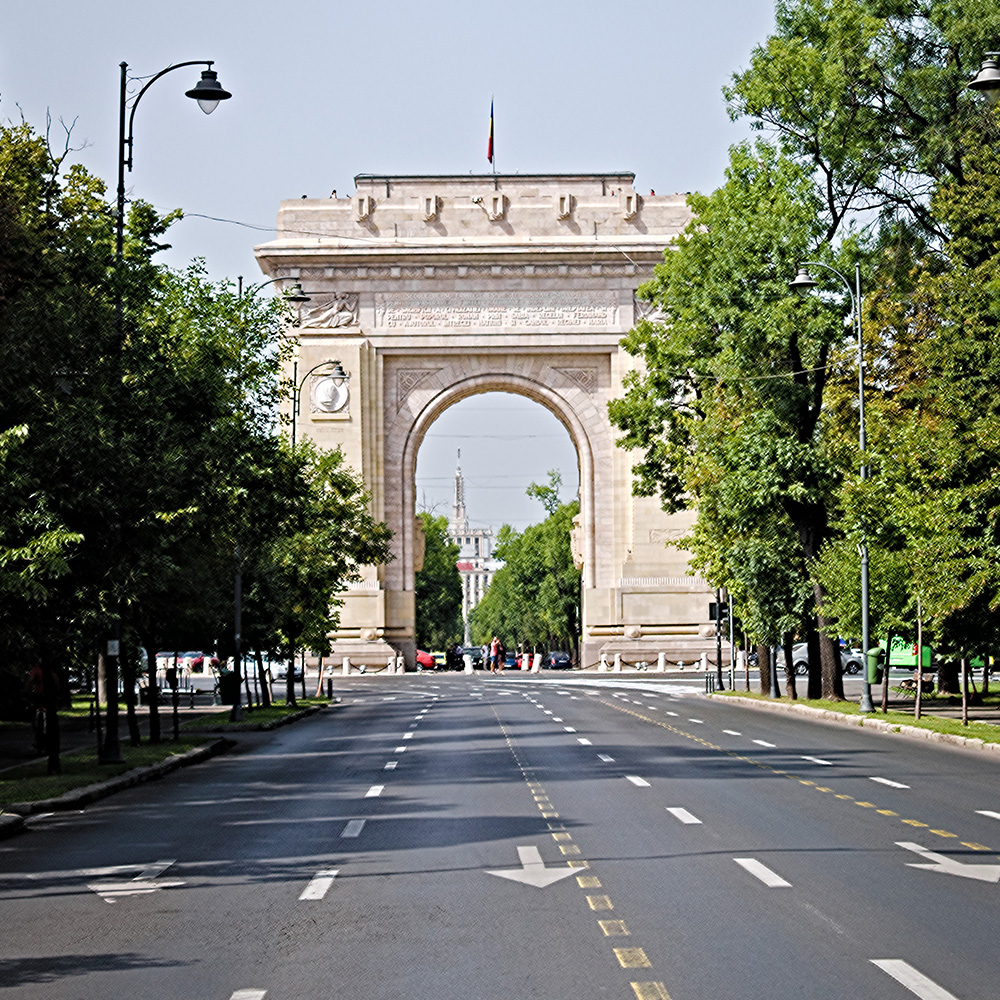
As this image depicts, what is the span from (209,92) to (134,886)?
14.4 m

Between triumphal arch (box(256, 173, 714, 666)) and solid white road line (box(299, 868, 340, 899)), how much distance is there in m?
52.2

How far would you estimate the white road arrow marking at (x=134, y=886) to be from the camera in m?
10.6

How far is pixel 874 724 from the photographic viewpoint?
29.3m

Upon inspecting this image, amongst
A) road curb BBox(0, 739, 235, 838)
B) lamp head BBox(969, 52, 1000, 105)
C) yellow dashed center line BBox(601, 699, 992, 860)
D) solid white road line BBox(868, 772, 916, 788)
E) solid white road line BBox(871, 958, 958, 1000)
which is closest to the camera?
solid white road line BBox(871, 958, 958, 1000)

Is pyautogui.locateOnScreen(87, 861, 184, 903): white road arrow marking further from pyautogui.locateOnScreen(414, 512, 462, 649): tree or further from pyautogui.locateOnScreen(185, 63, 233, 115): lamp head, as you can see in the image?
pyautogui.locateOnScreen(414, 512, 462, 649): tree

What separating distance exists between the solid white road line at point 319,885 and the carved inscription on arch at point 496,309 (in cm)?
5428

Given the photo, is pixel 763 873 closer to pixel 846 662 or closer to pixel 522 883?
pixel 522 883

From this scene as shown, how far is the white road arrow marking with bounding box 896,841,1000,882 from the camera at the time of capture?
10.6m

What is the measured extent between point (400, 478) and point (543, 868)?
53489mm

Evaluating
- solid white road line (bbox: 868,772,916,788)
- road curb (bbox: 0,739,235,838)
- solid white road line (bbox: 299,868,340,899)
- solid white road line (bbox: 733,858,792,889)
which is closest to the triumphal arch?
road curb (bbox: 0,739,235,838)

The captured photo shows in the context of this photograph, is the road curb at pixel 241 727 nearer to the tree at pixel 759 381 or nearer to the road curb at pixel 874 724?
the road curb at pixel 874 724

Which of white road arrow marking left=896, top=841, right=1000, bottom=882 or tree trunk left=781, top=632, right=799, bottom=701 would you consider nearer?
white road arrow marking left=896, top=841, right=1000, bottom=882

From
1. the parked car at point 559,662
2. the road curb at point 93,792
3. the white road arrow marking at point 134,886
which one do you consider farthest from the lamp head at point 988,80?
the parked car at point 559,662

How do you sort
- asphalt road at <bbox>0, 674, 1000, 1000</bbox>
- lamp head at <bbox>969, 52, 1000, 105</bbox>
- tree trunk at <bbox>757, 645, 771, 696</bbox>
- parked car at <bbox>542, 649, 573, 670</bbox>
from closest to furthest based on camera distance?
asphalt road at <bbox>0, 674, 1000, 1000</bbox>
lamp head at <bbox>969, 52, 1000, 105</bbox>
tree trunk at <bbox>757, 645, 771, 696</bbox>
parked car at <bbox>542, 649, 573, 670</bbox>
